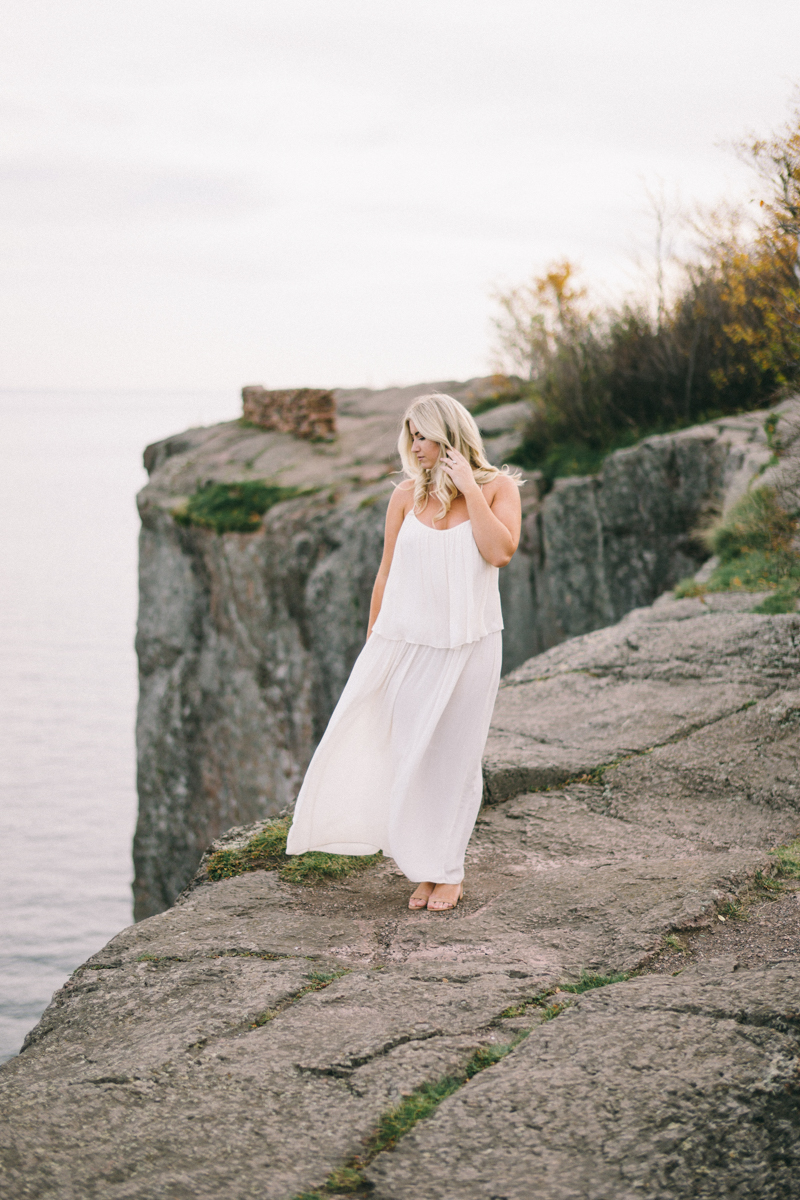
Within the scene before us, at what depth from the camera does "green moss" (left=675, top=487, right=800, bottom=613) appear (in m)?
7.32

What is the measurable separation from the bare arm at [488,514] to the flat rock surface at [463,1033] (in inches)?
48.4

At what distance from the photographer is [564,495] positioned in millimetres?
12258

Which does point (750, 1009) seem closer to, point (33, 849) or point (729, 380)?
point (729, 380)

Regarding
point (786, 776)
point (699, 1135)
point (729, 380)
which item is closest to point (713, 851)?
point (786, 776)

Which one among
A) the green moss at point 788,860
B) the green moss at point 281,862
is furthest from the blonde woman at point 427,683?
the green moss at point 788,860

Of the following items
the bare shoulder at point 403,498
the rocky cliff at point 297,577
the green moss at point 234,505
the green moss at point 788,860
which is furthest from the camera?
the green moss at point 234,505

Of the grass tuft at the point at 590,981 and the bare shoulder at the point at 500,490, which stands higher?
the bare shoulder at the point at 500,490

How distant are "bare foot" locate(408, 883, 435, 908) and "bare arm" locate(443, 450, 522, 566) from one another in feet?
3.90

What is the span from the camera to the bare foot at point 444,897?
3666 millimetres

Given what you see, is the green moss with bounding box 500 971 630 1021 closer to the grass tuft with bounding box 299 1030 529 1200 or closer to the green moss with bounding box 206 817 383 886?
the grass tuft with bounding box 299 1030 529 1200

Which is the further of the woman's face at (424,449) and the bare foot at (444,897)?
the woman's face at (424,449)

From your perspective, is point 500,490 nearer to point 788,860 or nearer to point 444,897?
point 444,897

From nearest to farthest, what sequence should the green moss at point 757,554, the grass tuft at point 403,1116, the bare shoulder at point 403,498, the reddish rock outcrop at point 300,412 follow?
the grass tuft at point 403,1116
the bare shoulder at point 403,498
the green moss at point 757,554
the reddish rock outcrop at point 300,412

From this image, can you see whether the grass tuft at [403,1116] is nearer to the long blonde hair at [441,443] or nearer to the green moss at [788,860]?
the green moss at [788,860]
